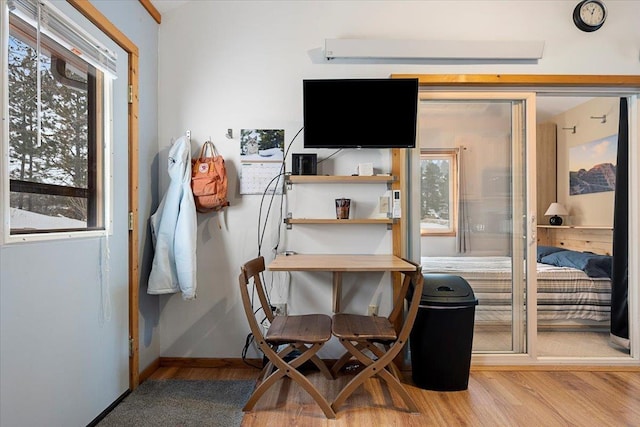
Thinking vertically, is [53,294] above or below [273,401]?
above

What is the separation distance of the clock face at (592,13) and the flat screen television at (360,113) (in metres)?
1.41

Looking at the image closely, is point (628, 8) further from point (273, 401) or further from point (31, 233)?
point (31, 233)

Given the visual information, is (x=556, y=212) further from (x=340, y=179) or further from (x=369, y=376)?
(x=369, y=376)

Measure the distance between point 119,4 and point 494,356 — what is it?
339cm

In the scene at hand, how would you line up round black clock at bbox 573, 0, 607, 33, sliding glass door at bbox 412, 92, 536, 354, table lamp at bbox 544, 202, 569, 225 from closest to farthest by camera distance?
round black clock at bbox 573, 0, 607, 33 → sliding glass door at bbox 412, 92, 536, 354 → table lamp at bbox 544, 202, 569, 225

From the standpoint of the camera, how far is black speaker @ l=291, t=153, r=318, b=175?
2.54 metres

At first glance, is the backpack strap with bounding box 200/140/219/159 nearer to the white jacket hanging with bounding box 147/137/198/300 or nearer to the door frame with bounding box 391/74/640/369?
the white jacket hanging with bounding box 147/137/198/300

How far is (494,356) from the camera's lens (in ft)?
8.66

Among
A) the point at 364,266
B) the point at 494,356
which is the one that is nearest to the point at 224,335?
the point at 364,266

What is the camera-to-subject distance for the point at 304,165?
2.55 meters

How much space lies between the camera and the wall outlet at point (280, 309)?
8.64 feet

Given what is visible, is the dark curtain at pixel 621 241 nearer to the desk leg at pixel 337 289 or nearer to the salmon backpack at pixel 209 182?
the desk leg at pixel 337 289

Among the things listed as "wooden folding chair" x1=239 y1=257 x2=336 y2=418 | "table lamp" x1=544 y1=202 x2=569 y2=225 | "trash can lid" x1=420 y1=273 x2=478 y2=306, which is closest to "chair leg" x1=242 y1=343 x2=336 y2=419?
"wooden folding chair" x1=239 y1=257 x2=336 y2=418

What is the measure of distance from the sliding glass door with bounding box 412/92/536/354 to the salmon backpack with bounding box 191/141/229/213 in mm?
1449
